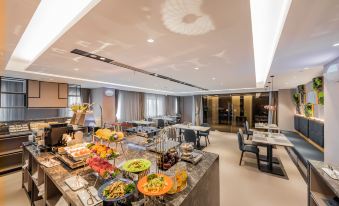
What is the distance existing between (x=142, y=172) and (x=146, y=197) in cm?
27

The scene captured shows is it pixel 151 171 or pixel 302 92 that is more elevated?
pixel 302 92

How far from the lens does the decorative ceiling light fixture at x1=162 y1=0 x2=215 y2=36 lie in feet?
3.92

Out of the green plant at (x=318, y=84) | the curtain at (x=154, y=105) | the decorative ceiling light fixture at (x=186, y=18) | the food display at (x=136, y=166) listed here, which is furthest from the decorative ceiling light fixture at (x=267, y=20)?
the curtain at (x=154, y=105)

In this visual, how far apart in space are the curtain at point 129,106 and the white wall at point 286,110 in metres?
7.76

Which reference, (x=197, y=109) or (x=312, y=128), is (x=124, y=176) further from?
(x=197, y=109)

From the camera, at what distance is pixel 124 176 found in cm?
136

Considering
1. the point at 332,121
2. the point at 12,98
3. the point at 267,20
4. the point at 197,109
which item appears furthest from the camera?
the point at 197,109

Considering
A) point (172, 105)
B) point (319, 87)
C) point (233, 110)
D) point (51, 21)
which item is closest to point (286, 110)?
point (233, 110)

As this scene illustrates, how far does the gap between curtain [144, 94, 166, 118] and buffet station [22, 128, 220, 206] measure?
21.9 ft

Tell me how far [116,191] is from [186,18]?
167 centimetres

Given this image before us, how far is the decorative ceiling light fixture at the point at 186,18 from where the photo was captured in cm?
120

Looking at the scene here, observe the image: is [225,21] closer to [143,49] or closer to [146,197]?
[143,49]

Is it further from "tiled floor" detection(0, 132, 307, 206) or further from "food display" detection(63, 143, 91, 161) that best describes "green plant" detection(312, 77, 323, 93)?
"food display" detection(63, 143, 91, 161)

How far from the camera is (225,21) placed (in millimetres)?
1438
